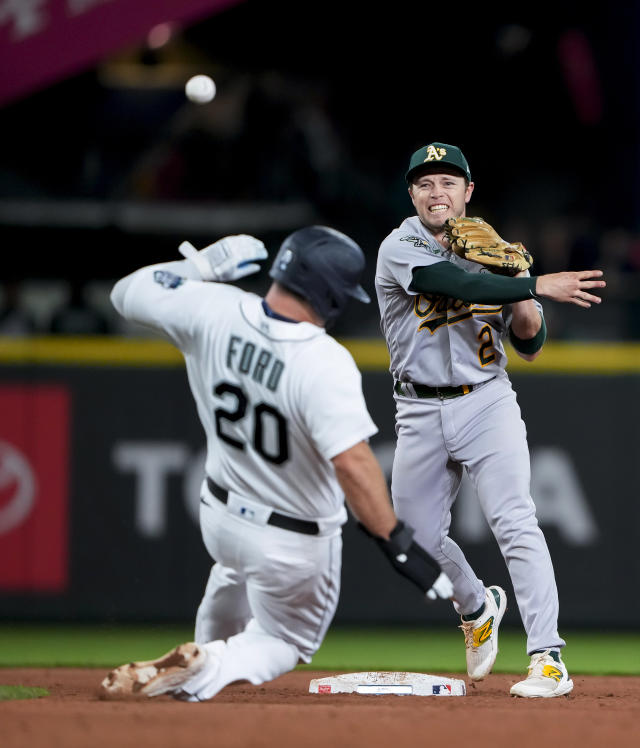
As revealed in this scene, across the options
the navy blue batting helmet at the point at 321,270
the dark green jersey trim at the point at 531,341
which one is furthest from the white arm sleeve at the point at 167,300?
the dark green jersey trim at the point at 531,341

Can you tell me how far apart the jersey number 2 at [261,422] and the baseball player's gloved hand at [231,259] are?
1.47ft

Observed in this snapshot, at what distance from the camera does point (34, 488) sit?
7527 mm

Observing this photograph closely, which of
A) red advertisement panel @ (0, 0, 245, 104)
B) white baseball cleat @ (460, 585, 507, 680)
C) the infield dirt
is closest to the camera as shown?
the infield dirt

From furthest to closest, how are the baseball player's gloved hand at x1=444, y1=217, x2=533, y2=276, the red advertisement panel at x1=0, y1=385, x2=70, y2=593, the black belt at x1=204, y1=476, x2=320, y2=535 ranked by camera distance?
1. the red advertisement panel at x1=0, y1=385, x2=70, y2=593
2. the baseball player's gloved hand at x1=444, y1=217, x2=533, y2=276
3. the black belt at x1=204, y1=476, x2=320, y2=535

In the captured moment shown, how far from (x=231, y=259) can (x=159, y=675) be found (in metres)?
1.31

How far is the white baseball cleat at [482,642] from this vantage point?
199 inches

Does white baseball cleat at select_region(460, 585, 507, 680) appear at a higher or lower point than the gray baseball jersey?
lower

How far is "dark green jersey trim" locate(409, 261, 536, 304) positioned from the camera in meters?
4.44

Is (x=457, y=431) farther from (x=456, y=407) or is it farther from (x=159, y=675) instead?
(x=159, y=675)

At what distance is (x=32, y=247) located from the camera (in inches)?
351

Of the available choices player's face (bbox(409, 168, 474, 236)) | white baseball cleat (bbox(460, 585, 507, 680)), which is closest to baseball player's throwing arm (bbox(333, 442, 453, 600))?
white baseball cleat (bbox(460, 585, 507, 680))

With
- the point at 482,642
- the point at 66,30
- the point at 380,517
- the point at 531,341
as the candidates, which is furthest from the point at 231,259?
the point at 66,30

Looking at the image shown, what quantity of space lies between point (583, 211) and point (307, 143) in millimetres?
2163

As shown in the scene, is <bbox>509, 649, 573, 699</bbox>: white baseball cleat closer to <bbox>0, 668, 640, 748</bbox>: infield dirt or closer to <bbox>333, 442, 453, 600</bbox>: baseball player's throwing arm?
<bbox>0, 668, 640, 748</bbox>: infield dirt
